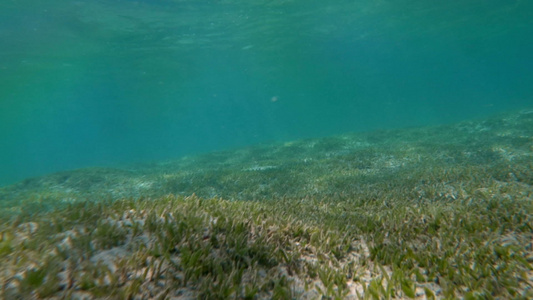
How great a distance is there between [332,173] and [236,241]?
999 centimetres

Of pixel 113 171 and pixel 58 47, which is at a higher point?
pixel 58 47

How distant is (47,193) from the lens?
Result: 14711 mm

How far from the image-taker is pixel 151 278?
2.88 m

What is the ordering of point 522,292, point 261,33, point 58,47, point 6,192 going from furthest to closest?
point 261,33 < point 58,47 < point 6,192 < point 522,292

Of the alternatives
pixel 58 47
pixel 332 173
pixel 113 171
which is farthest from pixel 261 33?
pixel 332 173

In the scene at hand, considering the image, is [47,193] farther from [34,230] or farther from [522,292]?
[522,292]

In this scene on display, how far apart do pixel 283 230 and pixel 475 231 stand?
3024mm

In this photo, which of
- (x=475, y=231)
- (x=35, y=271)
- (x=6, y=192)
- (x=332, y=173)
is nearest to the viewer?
(x=35, y=271)

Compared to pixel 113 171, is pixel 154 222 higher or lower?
higher

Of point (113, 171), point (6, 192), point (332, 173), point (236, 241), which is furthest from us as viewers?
point (113, 171)

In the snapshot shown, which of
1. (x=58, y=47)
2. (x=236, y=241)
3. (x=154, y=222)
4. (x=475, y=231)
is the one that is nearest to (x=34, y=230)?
(x=154, y=222)

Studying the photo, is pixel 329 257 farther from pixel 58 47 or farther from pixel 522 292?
pixel 58 47

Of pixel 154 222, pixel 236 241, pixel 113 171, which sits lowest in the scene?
pixel 113 171

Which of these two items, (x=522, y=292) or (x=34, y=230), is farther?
(x=34, y=230)
